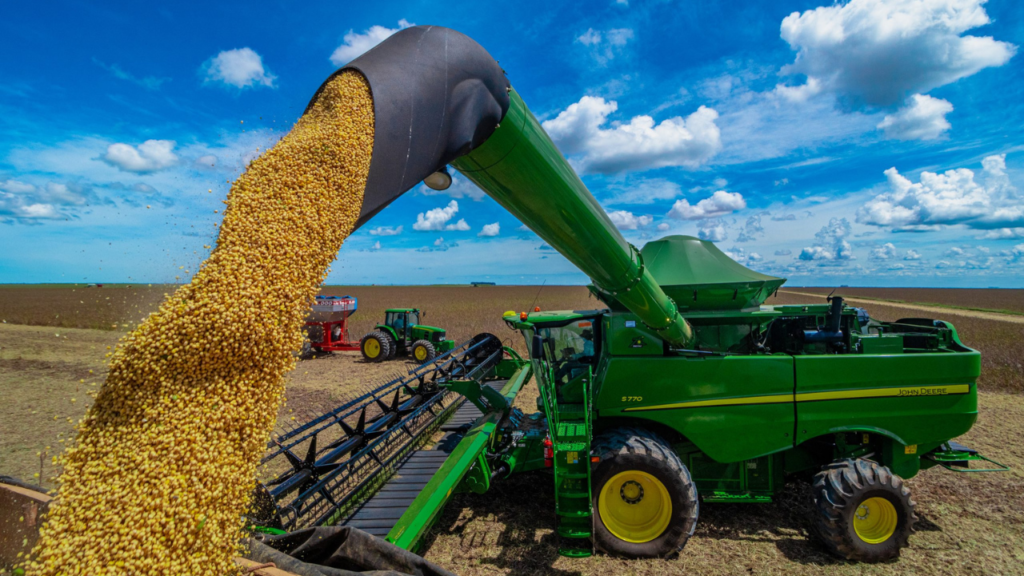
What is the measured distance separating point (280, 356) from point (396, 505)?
2.58 metres

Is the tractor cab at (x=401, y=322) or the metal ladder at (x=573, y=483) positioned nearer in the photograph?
the metal ladder at (x=573, y=483)

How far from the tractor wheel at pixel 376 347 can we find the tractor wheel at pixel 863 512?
38.4 feet

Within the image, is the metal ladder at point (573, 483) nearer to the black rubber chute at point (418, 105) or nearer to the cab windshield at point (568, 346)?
the cab windshield at point (568, 346)

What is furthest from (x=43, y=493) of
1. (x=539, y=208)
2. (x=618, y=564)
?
(x=618, y=564)

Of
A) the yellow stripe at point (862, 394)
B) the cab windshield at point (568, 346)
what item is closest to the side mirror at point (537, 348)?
the cab windshield at point (568, 346)

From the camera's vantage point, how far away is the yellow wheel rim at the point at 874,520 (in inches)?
169

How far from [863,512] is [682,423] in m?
1.70

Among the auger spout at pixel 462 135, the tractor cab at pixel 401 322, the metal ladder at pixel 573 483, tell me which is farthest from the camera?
the tractor cab at pixel 401 322

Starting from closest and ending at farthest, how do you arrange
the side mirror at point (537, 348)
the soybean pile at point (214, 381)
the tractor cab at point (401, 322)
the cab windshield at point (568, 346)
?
the soybean pile at point (214, 381) → the side mirror at point (537, 348) → the cab windshield at point (568, 346) → the tractor cab at point (401, 322)

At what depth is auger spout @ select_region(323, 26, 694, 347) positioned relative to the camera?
2125mm

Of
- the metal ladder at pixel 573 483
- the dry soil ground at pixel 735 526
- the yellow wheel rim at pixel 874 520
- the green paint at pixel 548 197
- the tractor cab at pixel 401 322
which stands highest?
the green paint at pixel 548 197

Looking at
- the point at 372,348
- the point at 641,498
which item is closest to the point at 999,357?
the point at 641,498

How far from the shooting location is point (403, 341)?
48.7 ft

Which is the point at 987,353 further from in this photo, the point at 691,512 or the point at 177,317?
the point at 177,317
